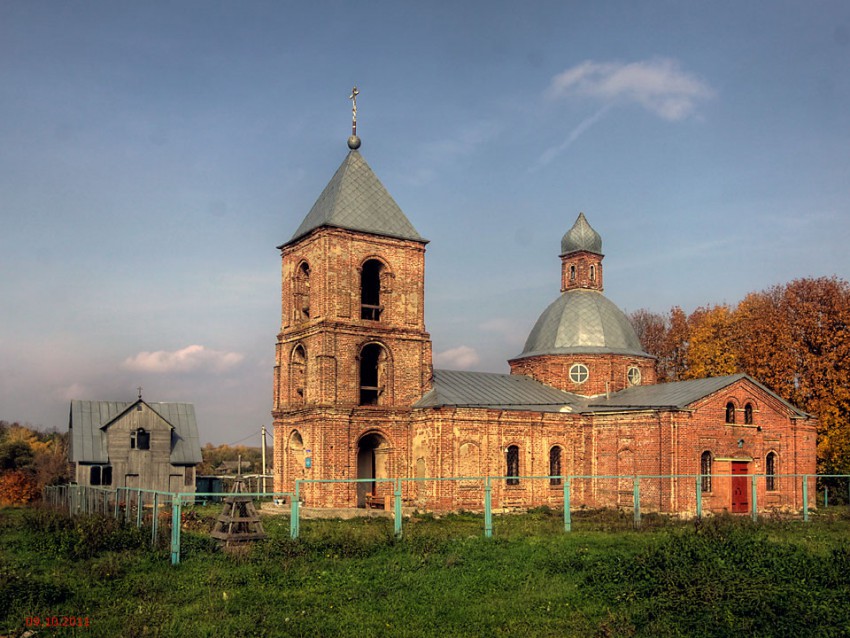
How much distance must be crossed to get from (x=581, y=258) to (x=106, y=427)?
2403cm

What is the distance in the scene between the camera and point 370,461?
3453 centimetres

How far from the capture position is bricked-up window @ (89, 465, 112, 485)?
4078cm

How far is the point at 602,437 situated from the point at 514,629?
78.7ft

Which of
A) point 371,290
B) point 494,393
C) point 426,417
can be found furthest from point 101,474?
point 494,393

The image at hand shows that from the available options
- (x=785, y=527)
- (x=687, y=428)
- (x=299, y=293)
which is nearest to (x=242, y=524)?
(x=785, y=527)

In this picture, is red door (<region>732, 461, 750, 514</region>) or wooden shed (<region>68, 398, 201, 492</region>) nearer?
red door (<region>732, 461, 750, 514</region>)

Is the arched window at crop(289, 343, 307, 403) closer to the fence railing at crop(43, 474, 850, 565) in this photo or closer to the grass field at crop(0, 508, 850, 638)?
the fence railing at crop(43, 474, 850, 565)

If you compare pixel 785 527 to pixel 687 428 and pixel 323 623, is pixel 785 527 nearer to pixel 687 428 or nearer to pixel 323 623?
pixel 687 428

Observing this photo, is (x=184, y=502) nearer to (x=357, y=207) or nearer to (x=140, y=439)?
(x=357, y=207)

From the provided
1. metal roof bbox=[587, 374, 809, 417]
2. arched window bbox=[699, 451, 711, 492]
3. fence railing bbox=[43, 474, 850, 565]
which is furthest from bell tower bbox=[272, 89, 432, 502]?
arched window bbox=[699, 451, 711, 492]

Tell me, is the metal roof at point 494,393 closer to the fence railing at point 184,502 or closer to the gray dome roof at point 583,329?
the gray dome roof at point 583,329

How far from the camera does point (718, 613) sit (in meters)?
11.9

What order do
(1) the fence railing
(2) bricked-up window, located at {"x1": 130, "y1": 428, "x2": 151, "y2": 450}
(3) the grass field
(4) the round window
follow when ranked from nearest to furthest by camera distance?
(3) the grass field
(1) the fence railing
(4) the round window
(2) bricked-up window, located at {"x1": 130, "y1": 428, "x2": 151, "y2": 450}

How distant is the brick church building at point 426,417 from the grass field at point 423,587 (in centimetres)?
1294
